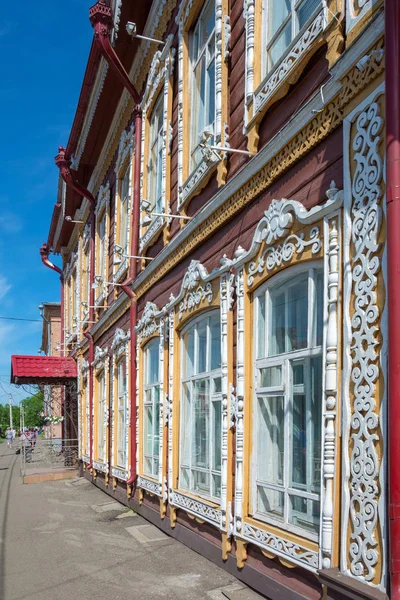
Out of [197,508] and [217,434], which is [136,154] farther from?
[197,508]

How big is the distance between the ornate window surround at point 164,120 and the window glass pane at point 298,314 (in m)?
3.96

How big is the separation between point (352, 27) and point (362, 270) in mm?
1648

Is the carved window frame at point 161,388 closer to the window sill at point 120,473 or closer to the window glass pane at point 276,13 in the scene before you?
the window sill at point 120,473

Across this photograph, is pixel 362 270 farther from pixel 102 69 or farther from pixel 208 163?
pixel 102 69

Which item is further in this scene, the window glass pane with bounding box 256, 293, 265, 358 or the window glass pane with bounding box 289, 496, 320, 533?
the window glass pane with bounding box 256, 293, 265, 358

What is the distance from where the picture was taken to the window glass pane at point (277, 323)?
4.99 m

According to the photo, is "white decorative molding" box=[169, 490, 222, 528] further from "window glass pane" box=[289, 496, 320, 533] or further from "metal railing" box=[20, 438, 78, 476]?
"metal railing" box=[20, 438, 78, 476]

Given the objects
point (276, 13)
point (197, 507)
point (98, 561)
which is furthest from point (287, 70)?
point (98, 561)

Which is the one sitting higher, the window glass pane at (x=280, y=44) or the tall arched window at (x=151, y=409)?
the window glass pane at (x=280, y=44)

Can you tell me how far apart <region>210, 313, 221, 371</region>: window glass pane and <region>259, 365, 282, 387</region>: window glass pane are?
117 cm

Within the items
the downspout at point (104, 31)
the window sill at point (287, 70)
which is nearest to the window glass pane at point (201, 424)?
the window sill at point (287, 70)

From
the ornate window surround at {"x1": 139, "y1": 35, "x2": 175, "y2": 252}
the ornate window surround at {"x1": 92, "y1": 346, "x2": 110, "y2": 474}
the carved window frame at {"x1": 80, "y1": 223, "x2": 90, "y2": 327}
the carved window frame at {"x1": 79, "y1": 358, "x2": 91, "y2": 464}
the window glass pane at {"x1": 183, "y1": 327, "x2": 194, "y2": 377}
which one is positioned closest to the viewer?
the window glass pane at {"x1": 183, "y1": 327, "x2": 194, "y2": 377}

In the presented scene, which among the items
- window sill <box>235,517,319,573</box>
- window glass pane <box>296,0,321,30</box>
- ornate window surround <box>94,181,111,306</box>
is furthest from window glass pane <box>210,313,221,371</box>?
ornate window surround <box>94,181,111,306</box>

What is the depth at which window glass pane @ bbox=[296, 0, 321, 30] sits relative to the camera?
485 centimetres
